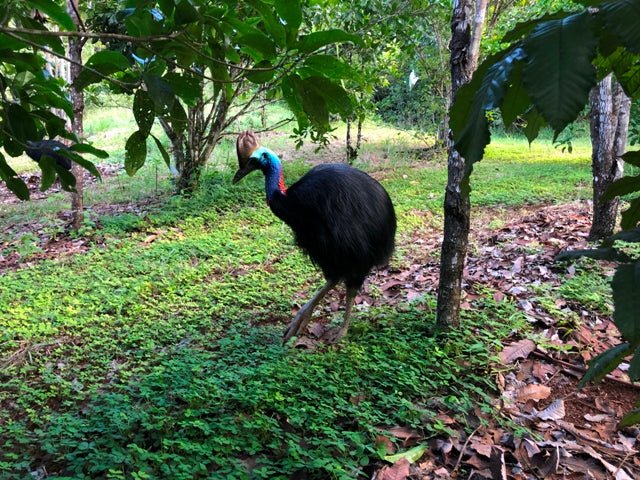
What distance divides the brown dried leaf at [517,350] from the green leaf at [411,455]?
2.87ft

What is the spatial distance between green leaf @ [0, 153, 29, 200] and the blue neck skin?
1.81m

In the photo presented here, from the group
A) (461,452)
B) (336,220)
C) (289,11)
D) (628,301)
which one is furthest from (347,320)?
(628,301)

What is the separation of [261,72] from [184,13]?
0.89 feet

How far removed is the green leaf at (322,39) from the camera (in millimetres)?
1233

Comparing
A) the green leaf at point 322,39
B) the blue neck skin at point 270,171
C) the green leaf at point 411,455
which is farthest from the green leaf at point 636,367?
the blue neck skin at point 270,171

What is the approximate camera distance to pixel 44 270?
15.0ft

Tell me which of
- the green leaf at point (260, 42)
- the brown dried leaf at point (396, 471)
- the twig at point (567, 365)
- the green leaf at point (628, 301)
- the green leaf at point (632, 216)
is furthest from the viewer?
the twig at point (567, 365)

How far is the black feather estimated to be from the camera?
3.32 meters

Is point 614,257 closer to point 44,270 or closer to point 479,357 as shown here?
point 479,357

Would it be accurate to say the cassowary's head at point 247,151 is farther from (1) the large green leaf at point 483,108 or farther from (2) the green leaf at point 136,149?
(1) the large green leaf at point 483,108

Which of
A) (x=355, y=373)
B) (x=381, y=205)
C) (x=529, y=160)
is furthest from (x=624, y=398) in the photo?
(x=529, y=160)

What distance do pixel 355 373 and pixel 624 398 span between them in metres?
1.40

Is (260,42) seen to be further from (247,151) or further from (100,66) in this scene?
(247,151)

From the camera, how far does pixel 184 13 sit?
52.8 inches
